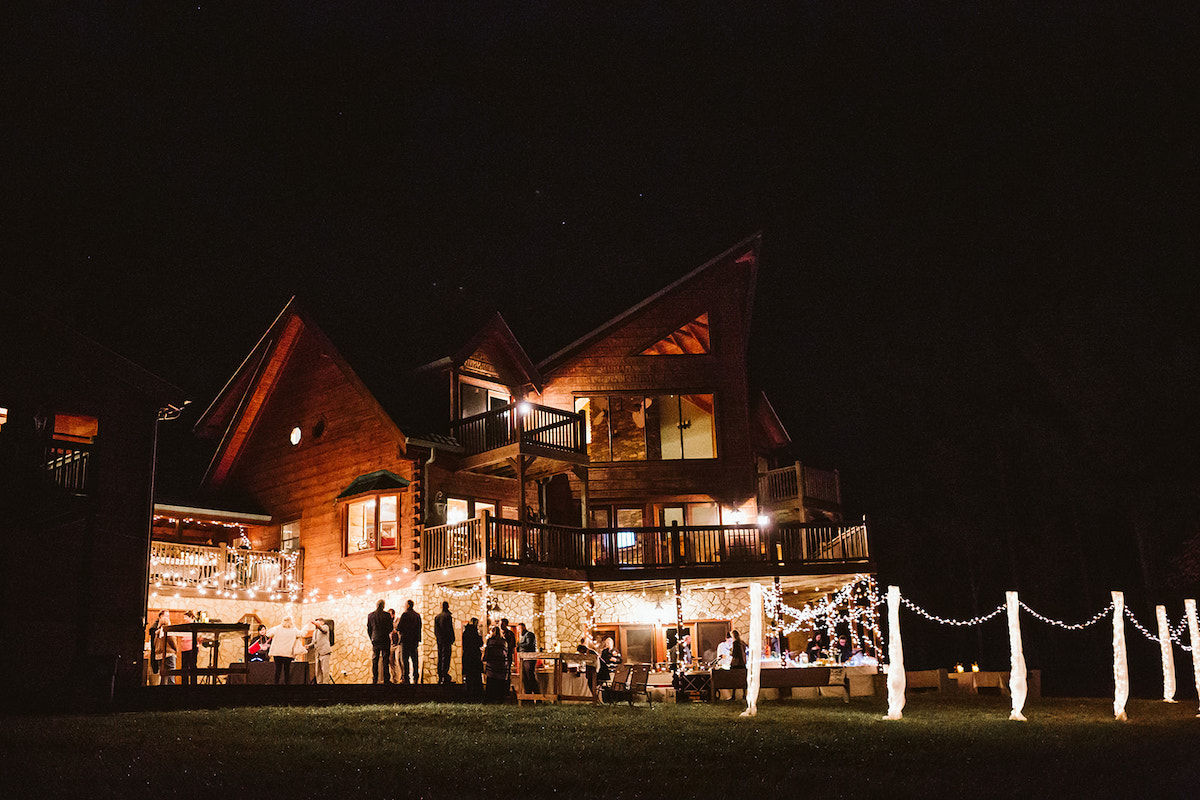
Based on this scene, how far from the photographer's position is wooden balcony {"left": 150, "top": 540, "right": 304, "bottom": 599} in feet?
77.5

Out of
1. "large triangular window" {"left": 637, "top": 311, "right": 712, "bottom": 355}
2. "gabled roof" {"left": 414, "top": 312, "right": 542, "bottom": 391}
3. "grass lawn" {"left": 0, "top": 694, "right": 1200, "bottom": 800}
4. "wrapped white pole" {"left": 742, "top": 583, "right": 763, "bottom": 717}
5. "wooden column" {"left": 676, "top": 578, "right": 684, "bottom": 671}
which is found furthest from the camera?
"large triangular window" {"left": 637, "top": 311, "right": 712, "bottom": 355}

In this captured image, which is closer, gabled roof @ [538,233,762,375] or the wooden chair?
the wooden chair

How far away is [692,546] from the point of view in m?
25.7

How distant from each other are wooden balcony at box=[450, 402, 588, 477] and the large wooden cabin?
58 millimetres

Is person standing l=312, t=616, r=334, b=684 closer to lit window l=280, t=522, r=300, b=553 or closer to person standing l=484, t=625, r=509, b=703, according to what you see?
person standing l=484, t=625, r=509, b=703

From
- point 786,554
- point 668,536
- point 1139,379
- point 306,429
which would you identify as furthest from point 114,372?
point 1139,379

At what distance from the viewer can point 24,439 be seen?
61.4ft

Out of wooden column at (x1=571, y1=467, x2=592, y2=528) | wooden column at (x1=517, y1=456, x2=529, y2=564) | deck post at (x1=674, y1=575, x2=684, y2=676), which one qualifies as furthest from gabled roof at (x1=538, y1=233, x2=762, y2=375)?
deck post at (x1=674, y1=575, x2=684, y2=676)

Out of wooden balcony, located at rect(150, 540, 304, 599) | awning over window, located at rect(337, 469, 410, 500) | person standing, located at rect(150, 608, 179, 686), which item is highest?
awning over window, located at rect(337, 469, 410, 500)

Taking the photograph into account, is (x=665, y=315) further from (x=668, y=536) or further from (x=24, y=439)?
(x=24, y=439)

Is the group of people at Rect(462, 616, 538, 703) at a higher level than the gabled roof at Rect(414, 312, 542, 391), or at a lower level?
lower

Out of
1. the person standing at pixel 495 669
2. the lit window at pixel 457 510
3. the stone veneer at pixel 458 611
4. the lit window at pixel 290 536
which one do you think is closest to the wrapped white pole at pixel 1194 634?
the stone veneer at pixel 458 611

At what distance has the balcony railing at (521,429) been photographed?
24531 millimetres

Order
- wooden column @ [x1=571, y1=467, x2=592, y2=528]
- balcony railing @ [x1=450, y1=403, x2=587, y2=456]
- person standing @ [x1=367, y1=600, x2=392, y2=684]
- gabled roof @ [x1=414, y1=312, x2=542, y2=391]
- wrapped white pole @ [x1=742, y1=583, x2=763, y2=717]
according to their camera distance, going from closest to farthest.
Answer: wrapped white pole @ [x1=742, y1=583, x2=763, y2=717] < person standing @ [x1=367, y1=600, x2=392, y2=684] < balcony railing @ [x1=450, y1=403, x2=587, y2=456] < wooden column @ [x1=571, y1=467, x2=592, y2=528] < gabled roof @ [x1=414, y1=312, x2=542, y2=391]
